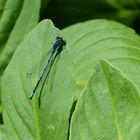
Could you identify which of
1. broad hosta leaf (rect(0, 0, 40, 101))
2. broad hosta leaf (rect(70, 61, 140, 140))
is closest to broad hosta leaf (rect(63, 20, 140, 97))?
broad hosta leaf (rect(0, 0, 40, 101))

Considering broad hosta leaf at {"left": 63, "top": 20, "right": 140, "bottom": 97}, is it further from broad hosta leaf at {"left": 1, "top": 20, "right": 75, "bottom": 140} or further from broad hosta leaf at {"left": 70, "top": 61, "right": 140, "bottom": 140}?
broad hosta leaf at {"left": 70, "top": 61, "right": 140, "bottom": 140}

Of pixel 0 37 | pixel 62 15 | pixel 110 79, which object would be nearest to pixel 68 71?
pixel 110 79

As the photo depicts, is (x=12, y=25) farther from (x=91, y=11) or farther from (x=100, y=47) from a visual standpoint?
(x=91, y=11)

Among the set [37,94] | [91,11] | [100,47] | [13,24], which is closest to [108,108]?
[37,94]

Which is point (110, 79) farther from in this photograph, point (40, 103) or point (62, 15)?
point (62, 15)

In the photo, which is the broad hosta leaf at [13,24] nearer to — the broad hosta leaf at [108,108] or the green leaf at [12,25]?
the green leaf at [12,25]
